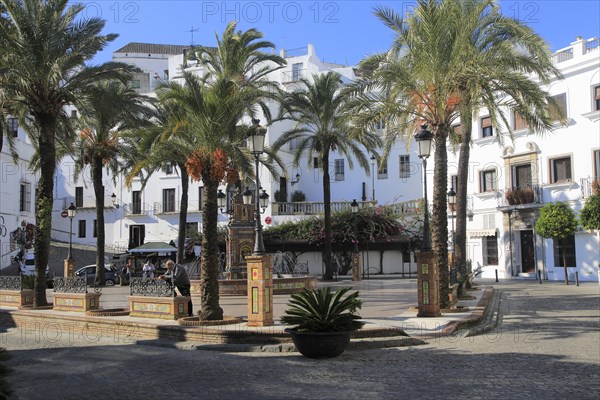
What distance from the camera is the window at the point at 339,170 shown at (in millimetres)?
46816

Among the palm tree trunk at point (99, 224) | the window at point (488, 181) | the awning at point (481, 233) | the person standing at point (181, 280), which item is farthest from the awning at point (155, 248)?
the person standing at point (181, 280)

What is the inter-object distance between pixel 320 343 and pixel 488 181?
2960 centimetres

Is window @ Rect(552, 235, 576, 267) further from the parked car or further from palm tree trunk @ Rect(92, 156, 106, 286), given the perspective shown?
the parked car

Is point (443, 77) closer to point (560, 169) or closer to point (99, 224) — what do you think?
point (560, 169)

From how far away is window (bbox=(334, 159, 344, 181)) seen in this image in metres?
46.8

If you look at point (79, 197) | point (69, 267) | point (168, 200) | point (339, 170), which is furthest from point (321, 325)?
point (79, 197)

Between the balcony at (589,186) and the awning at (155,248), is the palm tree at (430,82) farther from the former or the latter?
the awning at (155,248)

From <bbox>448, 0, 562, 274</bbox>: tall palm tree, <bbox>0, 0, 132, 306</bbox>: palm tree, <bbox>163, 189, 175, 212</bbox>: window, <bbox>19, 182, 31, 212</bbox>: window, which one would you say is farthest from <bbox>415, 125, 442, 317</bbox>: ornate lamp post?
<bbox>163, 189, 175, 212</bbox>: window

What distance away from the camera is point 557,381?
8.17 metres

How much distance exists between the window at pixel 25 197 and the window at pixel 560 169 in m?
32.9

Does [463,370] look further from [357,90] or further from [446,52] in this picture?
[357,90]

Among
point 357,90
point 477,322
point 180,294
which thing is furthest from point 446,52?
point 180,294

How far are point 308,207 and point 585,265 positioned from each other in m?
18.7

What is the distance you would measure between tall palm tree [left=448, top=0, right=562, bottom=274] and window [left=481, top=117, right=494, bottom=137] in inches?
661
